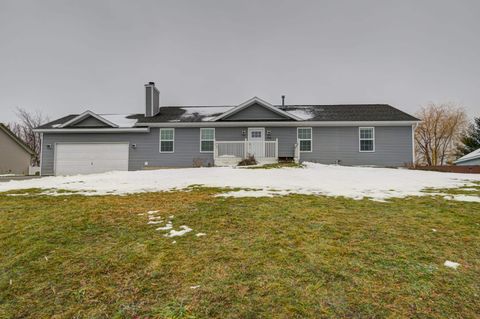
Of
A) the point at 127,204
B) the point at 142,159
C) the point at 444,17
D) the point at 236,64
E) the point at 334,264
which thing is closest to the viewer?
the point at 334,264

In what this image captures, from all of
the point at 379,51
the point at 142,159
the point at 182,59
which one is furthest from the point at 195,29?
the point at 379,51

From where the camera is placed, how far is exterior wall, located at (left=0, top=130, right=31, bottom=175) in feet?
73.2

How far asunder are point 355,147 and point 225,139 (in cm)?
781

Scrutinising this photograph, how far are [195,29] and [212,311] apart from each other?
24280 mm

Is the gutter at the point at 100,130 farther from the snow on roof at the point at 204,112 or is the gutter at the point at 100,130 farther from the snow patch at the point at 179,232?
the snow patch at the point at 179,232

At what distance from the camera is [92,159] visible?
52.6ft

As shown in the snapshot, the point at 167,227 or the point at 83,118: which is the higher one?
the point at 83,118

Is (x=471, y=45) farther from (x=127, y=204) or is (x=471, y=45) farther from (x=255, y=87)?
(x=127, y=204)

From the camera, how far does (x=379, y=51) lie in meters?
21.9

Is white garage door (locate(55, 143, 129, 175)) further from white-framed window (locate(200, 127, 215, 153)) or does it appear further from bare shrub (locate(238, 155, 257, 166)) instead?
bare shrub (locate(238, 155, 257, 166))

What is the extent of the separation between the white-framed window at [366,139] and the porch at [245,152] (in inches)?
156

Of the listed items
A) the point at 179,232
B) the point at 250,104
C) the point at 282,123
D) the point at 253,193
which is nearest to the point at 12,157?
the point at 250,104

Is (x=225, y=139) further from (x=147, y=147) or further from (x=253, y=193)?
(x=253, y=193)

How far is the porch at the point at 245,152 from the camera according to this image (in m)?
14.8
